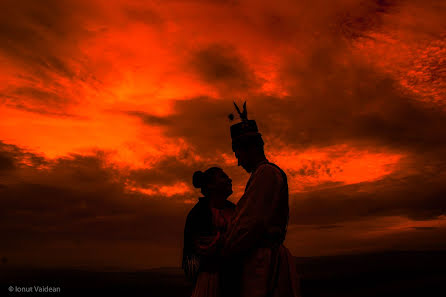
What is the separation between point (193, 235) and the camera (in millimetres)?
4855

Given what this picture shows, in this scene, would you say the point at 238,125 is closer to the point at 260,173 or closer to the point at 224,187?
the point at 260,173

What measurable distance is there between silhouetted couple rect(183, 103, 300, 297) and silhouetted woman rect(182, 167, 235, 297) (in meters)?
0.01

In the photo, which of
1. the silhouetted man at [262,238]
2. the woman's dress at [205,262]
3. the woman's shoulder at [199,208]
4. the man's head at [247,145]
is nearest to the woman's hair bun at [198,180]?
the woman's shoulder at [199,208]

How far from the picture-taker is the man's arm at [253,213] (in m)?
4.31

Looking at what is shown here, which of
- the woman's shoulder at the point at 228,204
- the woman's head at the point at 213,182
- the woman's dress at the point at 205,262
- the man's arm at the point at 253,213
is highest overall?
the woman's head at the point at 213,182

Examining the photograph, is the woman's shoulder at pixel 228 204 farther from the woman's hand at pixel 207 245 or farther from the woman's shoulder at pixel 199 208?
the woman's hand at pixel 207 245

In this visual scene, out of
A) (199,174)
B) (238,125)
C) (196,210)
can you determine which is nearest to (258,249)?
(196,210)

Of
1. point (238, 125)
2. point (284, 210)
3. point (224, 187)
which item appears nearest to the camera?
point (284, 210)

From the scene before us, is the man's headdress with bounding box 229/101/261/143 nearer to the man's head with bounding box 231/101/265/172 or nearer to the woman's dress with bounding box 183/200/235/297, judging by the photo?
the man's head with bounding box 231/101/265/172

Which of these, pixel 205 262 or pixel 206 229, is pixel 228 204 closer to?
pixel 206 229

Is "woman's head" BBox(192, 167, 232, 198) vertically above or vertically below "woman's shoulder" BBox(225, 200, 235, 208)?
above

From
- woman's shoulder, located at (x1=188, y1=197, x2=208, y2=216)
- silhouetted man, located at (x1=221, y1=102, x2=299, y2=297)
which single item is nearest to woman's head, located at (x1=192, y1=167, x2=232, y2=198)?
woman's shoulder, located at (x1=188, y1=197, x2=208, y2=216)

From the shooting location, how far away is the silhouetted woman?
4594 mm

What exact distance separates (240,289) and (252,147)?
1.66 m
